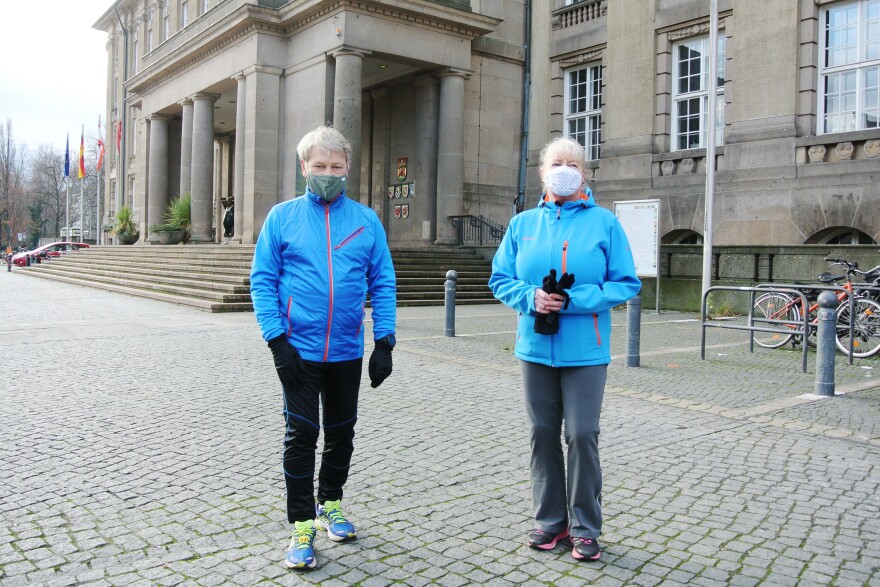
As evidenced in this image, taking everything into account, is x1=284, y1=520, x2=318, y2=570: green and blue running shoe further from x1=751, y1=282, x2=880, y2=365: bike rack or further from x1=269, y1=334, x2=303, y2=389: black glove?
x1=751, y1=282, x2=880, y2=365: bike rack

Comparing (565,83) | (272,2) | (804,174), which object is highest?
(272,2)

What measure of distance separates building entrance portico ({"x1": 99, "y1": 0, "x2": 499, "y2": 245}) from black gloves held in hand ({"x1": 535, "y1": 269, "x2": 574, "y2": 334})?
18928 mm

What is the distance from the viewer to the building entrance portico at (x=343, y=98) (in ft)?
73.5

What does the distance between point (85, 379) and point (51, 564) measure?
16.6 feet

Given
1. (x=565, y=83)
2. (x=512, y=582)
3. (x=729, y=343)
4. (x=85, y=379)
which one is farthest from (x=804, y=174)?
(x=512, y=582)

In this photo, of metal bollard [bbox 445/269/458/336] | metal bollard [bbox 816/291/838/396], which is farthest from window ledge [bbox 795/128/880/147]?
metal bollard [bbox 816/291/838/396]

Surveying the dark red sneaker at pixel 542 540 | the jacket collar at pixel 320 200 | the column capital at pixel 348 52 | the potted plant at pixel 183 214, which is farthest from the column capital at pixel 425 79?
the dark red sneaker at pixel 542 540

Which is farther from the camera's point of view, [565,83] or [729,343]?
[565,83]

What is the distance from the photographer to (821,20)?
17844 millimetres

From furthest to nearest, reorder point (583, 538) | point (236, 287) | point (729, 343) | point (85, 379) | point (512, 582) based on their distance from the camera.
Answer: point (236, 287) < point (729, 343) < point (85, 379) < point (583, 538) < point (512, 582)

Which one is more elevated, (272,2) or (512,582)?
(272,2)

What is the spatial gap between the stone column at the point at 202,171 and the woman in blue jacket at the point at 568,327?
26.1m

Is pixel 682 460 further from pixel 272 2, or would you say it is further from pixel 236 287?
pixel 272 2

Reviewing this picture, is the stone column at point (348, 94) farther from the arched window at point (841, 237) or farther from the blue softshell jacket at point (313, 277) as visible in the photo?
the blue softshell jacket at point (313, 277)
